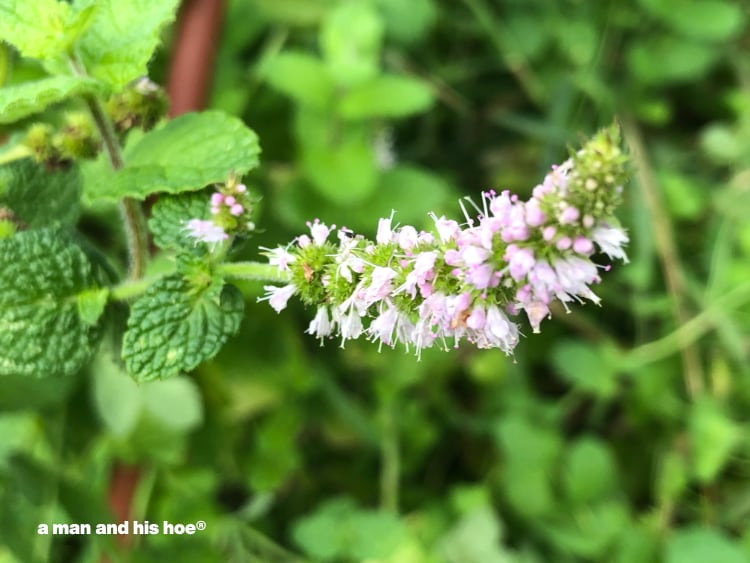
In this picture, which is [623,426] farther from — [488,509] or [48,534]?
[48,534]

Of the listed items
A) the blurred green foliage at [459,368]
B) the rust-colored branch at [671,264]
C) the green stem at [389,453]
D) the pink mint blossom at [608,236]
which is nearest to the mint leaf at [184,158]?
the pink mint blossom at [608,236]

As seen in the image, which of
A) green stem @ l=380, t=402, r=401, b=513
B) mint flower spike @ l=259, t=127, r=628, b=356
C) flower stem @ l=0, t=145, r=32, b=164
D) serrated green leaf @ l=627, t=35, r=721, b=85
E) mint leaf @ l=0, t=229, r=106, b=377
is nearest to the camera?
mint flower spike @ l=259, t=127, r=628, b=356

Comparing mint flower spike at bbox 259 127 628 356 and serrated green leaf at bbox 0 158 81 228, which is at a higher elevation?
serrated green leaf at bbox 0 158 81 228

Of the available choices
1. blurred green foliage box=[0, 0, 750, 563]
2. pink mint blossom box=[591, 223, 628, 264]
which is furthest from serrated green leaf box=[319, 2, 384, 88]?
pink mint blossom box=[591, 223, 628, 264]

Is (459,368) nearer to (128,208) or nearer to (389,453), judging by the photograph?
(389,453)

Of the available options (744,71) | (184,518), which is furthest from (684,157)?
(184,518)

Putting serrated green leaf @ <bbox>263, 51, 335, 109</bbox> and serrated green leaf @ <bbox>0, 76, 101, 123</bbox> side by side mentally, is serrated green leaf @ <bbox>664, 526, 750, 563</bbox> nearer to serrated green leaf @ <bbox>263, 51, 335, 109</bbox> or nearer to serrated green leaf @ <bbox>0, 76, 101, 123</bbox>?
serrated green leaf @ <bbox>263, 51, 335, 109</bbox>

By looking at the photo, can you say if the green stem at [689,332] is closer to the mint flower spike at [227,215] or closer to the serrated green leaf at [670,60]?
the serrated green leaf at [670,60]
